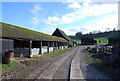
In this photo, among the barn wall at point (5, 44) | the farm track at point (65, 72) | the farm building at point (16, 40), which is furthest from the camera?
the farm building at point (16, 40)

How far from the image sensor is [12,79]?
7.57 m

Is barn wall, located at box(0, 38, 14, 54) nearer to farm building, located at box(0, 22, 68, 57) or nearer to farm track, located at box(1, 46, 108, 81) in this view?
farm building, located at box(0, 22, 68, 57)

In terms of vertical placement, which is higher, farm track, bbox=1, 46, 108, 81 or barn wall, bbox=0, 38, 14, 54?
barn wall, bbox=0, 38, 14, 54

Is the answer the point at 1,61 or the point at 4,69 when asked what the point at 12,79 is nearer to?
the point at 4,69

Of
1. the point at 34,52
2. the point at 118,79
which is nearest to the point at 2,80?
the point at 118,79

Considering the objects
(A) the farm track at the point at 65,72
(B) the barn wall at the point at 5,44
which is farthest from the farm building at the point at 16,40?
(A) the farm track at the point at 65,72

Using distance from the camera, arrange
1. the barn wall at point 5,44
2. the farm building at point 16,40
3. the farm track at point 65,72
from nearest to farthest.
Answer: the farm track at point 65,72 → the barn wall at point 5,44 → the farm building at point 16,40

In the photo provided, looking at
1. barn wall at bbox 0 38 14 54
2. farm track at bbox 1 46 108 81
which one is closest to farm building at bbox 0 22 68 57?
barn wall at bbox 0 38 14 54

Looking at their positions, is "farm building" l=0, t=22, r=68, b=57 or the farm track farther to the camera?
"farm building" l=0, t=22, r=68, b=57

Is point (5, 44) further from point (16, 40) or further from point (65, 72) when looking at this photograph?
point (65, 72)

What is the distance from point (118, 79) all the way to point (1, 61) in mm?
9938

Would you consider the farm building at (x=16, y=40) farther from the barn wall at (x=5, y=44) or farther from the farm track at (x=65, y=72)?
the farm track at (x=65, y=72)

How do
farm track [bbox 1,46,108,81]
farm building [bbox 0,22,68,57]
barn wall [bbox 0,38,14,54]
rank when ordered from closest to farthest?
farm track [bbox 1,46,108,81], barn wall [bbox 0,38,14,54], farm building [bbox 0,22,68,57]

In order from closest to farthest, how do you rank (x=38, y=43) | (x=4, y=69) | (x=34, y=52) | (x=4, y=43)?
(x=4, y=69) < (x=4, y=43) < (x=34, y=52) < (x=38, y=43)
